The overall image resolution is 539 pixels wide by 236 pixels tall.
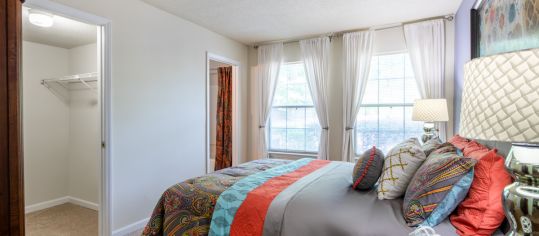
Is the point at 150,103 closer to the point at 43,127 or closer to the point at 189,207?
the point at 189,207

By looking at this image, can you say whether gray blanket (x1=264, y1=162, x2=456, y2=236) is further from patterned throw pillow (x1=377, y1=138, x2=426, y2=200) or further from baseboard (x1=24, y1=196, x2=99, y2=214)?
baseboard (x1=24, y1=196, x2=99, y2=214)

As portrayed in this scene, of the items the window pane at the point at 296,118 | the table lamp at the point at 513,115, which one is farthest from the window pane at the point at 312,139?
the table lamp at the point at 513,115

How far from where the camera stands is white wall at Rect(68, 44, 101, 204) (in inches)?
142

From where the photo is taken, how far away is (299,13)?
3.21 meters

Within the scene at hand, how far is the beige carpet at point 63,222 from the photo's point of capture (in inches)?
111

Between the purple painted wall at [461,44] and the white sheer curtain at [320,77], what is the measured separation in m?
1.59

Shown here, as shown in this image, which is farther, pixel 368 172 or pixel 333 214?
pixel 368 172

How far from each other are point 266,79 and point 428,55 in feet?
7.70

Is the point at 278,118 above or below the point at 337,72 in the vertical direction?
below

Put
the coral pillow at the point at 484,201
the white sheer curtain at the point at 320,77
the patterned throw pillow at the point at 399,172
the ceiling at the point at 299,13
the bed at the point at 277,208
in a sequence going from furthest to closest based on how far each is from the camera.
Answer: the white sheer curtain at the point at 320,77 → the ceiling at the point at 299,13 → the patterned throw pillow at the point at 399,172 → the bed at the point at 277,208 → the coral pillow at the point at 484,201

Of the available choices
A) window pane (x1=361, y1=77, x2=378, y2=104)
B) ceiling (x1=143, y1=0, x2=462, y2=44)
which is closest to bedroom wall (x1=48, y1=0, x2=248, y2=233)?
ceiling (x1=143, y1=0, x2=462, y2=44)

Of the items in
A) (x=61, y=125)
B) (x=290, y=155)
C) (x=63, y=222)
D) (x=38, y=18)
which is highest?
(x=38, y=18)

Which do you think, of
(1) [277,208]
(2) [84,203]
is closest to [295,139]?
(1) [277,208]

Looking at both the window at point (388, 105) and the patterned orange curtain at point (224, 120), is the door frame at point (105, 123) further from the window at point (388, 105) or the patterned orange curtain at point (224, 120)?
the window at point (388, 105)
